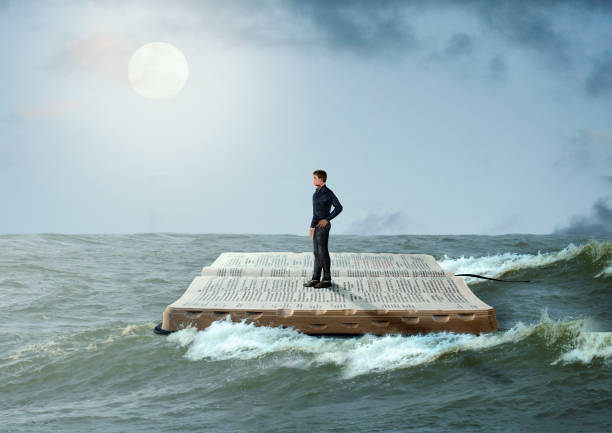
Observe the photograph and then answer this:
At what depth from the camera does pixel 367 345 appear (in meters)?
6.39

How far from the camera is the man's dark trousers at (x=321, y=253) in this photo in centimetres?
824

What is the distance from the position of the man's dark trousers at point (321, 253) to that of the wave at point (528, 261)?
410 cm

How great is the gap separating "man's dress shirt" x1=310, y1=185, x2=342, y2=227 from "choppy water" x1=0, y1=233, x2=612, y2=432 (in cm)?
199

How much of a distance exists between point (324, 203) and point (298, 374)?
9.64ft

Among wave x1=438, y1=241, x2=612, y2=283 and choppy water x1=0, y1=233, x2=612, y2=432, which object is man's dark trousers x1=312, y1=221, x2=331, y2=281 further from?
wave x1=438, y1=241, x2=612, y2=283

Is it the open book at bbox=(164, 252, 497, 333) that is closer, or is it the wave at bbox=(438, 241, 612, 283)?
the open book at bbox=(164, 252, 497, 333)

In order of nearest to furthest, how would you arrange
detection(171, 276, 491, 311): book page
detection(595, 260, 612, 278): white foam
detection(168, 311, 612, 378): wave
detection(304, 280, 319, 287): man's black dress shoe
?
detection(168, 311, 612, 378): wave, detection(171, 276, 491, 311): book page, detection(304, 280, 319, 287): man's black dress shoe, detection(595, 260, 612, 278): white foam

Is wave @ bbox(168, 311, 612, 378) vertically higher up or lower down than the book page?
lower down

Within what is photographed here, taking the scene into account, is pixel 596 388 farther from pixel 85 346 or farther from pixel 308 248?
pixel 308 248

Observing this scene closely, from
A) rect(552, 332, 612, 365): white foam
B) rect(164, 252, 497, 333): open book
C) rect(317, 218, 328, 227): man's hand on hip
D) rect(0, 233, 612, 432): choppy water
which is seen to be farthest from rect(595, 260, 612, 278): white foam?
rect(317, 218, 328, 227): man's hand on hip

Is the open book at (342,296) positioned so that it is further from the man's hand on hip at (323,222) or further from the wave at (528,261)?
the wave at (528,261)

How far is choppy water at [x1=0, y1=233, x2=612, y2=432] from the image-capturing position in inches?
193

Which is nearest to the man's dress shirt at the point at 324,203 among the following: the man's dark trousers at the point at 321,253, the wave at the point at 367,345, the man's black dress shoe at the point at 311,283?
the man's dark trousers at the point at 321,253

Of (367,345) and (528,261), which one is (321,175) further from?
(528,261)
